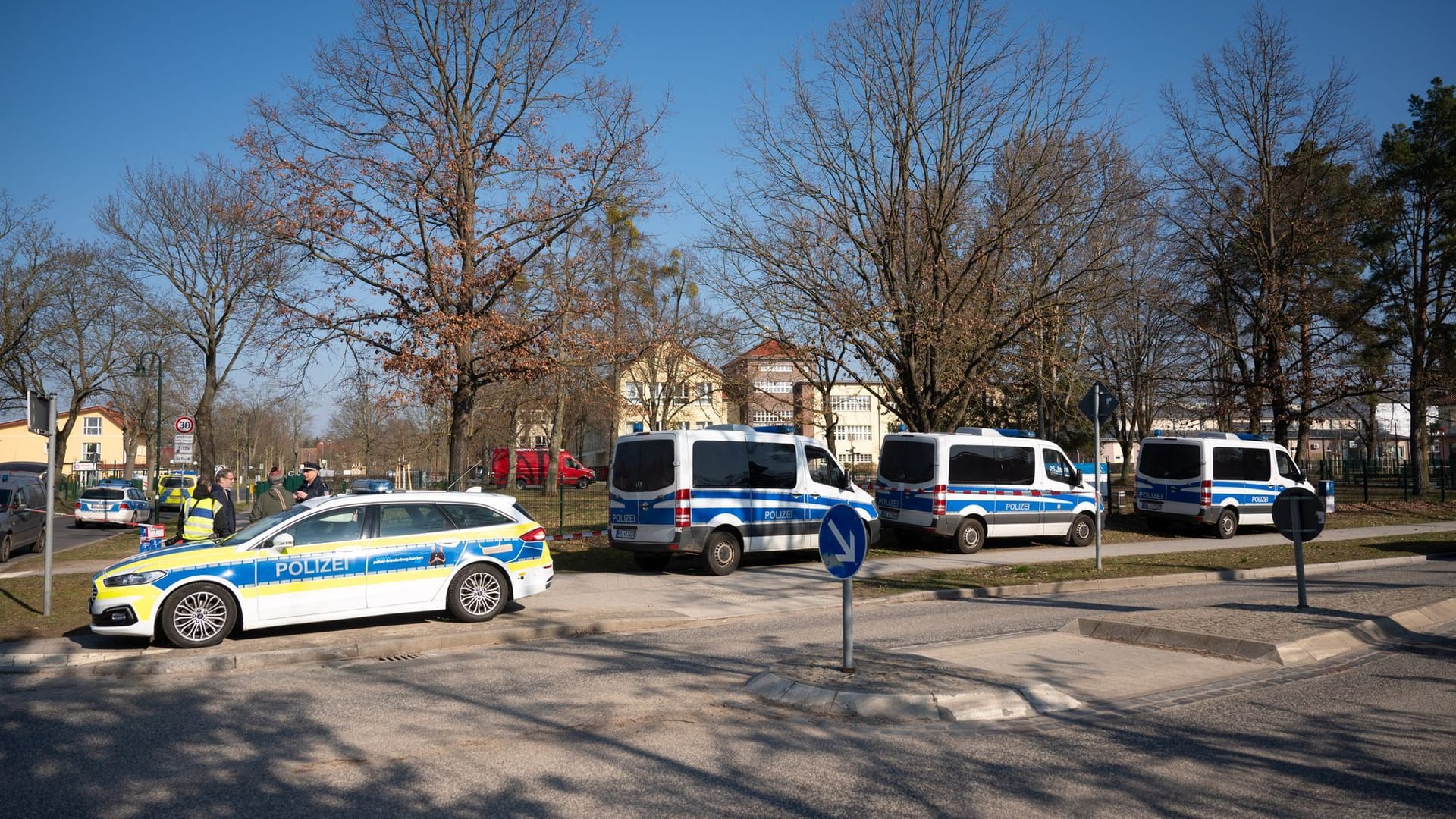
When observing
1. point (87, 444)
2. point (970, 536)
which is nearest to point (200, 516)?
point (970, 536)

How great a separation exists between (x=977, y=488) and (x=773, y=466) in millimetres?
5093

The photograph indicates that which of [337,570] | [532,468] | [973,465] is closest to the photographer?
[337,570]

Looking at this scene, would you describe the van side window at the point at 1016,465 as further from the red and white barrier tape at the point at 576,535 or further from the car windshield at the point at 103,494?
the car windshield at the point at 103,494

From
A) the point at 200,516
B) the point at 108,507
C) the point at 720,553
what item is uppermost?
the point at 200,516

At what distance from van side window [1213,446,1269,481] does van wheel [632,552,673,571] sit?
45.5ft

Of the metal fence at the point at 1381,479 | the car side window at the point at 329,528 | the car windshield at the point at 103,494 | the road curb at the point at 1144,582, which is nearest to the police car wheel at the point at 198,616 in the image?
the car side window at the point at 329,528

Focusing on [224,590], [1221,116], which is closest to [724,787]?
[224,590]

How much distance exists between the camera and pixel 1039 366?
25641mm

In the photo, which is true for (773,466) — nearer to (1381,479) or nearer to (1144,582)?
(1144,582)

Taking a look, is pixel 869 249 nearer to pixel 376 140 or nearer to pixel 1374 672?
pixel 376 140

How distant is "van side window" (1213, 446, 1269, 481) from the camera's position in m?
23.3

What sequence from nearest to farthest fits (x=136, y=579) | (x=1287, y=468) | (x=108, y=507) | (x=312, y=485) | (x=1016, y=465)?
(x=136, y=579) → (x=312, y=485) → (x=1016, y=465) → (x=1287, y=468) → (x=108, y=507)

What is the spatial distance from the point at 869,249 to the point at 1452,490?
3026cm

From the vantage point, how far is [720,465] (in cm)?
1588
